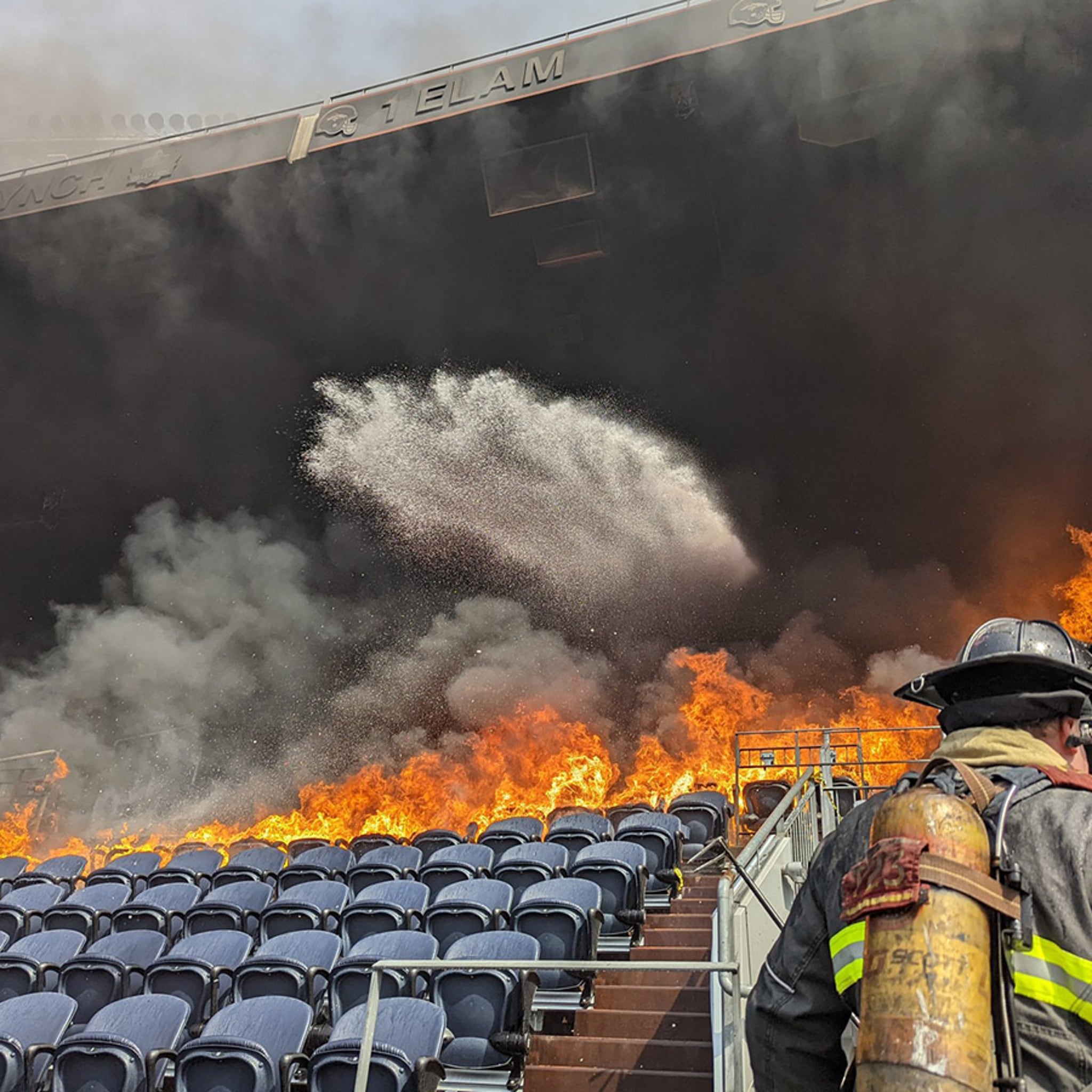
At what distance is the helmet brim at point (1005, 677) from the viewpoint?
5.71ft

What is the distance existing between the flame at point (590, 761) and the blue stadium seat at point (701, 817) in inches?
272

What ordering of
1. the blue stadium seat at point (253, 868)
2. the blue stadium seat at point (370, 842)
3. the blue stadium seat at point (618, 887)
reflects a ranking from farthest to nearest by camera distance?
the blue stadium seat at point (370, 842) < the blue stadium seat at point (253, 868) < the blue stadium seat at point (618, 887)

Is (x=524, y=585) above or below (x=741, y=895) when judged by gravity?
above

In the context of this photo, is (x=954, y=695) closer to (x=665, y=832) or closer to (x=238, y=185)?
(x=665, y=832)

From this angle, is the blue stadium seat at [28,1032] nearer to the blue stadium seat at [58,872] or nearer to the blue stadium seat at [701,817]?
the blue stadium seat at [58,872]

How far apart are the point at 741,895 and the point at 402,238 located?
15395 mm

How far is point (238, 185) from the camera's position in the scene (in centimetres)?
1720

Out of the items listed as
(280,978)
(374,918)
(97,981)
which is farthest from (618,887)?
(97,981)

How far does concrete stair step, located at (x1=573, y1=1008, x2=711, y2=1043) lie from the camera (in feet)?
17.8

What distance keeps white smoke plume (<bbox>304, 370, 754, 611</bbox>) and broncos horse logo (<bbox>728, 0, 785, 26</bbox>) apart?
7955 mm

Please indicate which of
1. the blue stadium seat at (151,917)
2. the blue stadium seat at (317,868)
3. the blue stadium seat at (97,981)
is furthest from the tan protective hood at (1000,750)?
the blue stadium seat at (317,868)

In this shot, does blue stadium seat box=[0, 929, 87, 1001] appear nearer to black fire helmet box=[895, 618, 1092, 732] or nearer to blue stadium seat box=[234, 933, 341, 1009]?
blue stadium seat box=[234, 933, 341, 1009]

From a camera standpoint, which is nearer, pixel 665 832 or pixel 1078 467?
pixel 665 832

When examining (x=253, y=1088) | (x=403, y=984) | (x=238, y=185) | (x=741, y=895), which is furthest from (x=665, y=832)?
(x=238, y=185)
